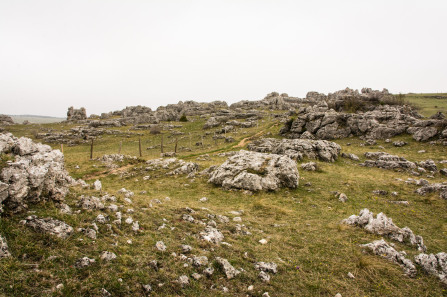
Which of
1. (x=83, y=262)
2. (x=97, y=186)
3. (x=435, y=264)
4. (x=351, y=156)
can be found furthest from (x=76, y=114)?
(x=435, y=264)

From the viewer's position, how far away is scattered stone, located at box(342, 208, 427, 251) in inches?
420

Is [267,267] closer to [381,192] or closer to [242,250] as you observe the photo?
[242,250]

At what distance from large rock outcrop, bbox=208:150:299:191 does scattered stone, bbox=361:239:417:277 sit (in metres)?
9.79

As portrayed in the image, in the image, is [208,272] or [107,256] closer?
[107,256]

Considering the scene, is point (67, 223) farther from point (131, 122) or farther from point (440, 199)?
point (131, 122)

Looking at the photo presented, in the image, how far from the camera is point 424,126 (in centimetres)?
4225

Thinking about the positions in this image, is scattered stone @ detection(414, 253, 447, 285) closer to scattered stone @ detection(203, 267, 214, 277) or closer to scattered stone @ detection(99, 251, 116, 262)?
scattered stone @ detection(203, 267, 214, 277)

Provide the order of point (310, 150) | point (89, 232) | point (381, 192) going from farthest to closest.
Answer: point (310, 150) → point (381, 192) → point (89, 232)

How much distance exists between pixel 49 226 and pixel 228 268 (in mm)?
5719

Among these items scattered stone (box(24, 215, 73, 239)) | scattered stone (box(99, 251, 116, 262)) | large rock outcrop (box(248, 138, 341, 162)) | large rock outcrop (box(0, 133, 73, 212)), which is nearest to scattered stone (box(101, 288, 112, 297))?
scattered stone (box(99, 251, 116, 262))

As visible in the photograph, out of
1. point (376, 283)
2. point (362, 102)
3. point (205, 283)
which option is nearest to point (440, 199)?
point (376, 283)

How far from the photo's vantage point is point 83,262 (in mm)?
5820

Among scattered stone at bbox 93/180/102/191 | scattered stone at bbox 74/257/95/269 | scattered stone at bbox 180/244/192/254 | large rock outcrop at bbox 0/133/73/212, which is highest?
large rock outcrop at bbox 0/133/73/212

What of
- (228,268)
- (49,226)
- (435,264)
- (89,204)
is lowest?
(435,264)
